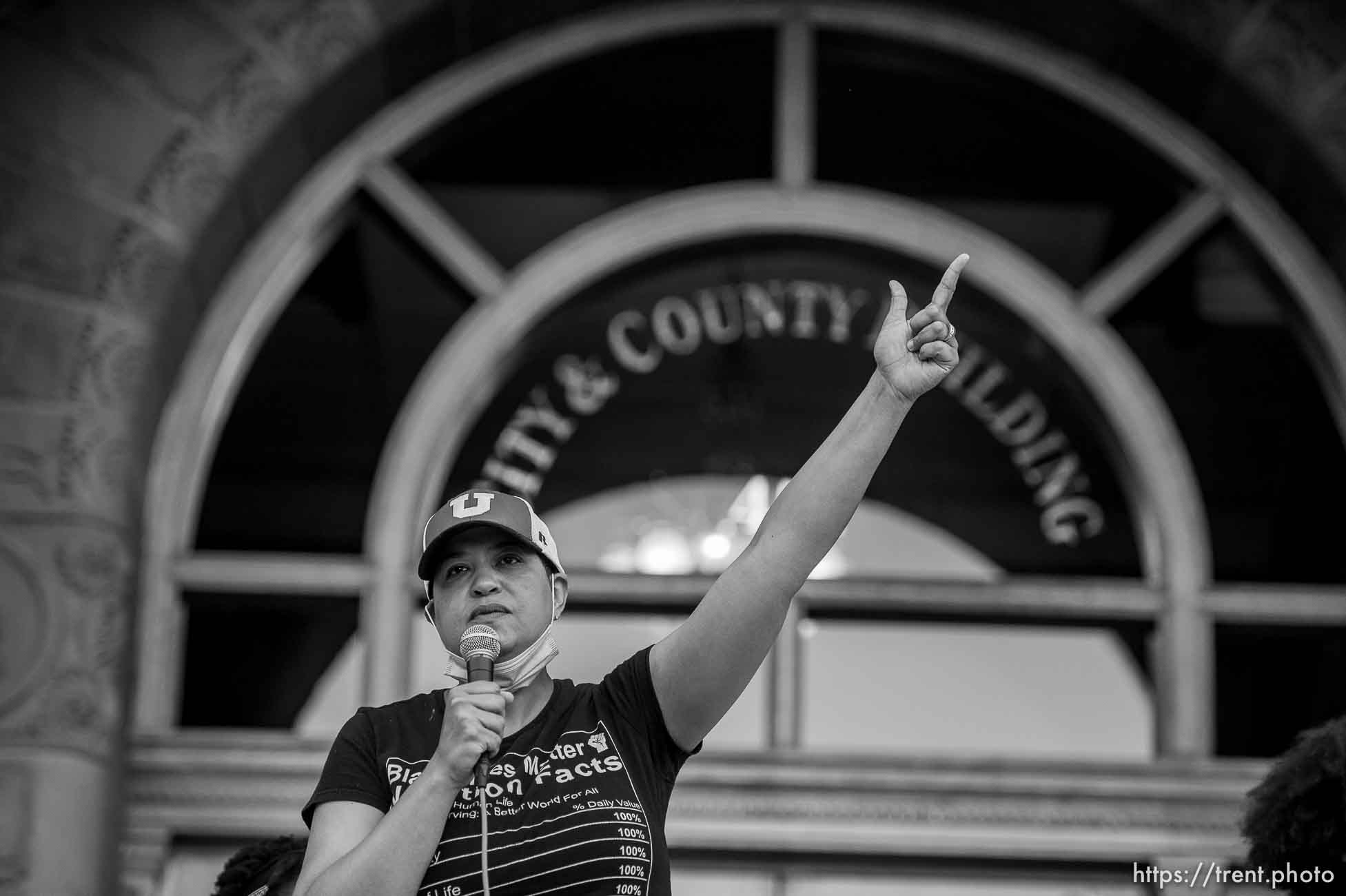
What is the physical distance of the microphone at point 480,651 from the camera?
310cm

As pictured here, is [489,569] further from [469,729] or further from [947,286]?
[947,286]

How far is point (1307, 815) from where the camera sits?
148 inches

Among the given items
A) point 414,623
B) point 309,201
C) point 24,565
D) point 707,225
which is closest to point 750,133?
point 707,225

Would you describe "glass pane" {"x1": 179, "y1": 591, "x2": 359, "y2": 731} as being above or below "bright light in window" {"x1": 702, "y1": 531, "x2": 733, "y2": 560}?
below

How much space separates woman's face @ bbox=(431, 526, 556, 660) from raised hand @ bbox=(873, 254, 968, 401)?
2.09 feet

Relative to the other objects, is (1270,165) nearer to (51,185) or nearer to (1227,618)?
(1227,618)

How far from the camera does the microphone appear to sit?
10.2 feet

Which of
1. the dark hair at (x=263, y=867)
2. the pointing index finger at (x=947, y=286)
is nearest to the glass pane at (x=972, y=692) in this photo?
the dark hair at (x=263, y=867)

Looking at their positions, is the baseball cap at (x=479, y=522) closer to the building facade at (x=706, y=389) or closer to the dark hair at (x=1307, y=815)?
the dark hair at (x=1307, y=815)

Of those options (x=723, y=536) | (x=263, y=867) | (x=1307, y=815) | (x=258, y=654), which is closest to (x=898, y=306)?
(x=1307, y=815)

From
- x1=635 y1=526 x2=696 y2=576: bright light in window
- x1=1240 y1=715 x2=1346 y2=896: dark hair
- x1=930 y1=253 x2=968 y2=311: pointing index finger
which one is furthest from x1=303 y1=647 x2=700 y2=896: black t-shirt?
x1=635 y1=526 x2=696 y2=576: bright light in window

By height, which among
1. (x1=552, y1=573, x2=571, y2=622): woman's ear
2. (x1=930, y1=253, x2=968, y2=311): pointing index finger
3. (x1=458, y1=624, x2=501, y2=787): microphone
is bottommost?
(x1=458, y1=624, x2=501, y2=787): microphone

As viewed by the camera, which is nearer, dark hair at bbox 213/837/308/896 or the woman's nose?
the woman's nose

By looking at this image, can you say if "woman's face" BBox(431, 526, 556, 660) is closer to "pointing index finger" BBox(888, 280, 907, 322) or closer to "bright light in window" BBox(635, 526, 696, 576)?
"pointing index finger" BBox(888, 280, 907, 322)
